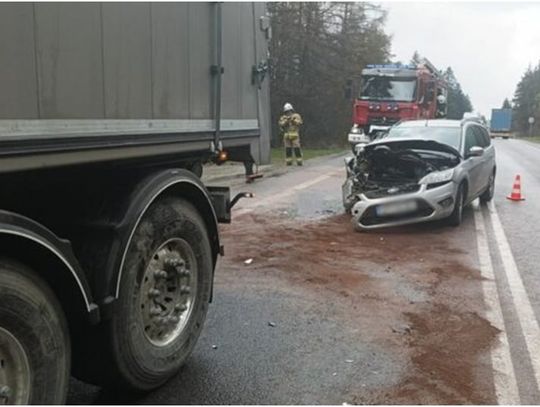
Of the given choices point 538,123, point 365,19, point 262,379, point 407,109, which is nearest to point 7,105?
point 262,379

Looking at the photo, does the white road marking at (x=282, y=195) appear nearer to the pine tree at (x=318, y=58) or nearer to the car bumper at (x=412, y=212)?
the car bumper at (x=412, y=212)

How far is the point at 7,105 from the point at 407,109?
67.6 ft

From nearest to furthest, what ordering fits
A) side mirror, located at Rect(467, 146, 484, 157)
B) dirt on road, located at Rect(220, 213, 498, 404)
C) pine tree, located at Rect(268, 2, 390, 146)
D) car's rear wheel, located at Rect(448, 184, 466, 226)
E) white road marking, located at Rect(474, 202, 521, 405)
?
white road marking, located at Rect(474, 202, 521, 405) < dirt on road, located at Rect(220, 213, 498, 404) < car's rear wheel, located at Rect(448, 184, 466, 226) < side mirror, located at Rect(467, 146, 484, 157) < pine tree, located at Rect(268, 2, 390, 146)

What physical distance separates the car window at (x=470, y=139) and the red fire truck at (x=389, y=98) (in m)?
10.8

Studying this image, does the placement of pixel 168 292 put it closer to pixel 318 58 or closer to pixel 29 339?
pixel 29 339

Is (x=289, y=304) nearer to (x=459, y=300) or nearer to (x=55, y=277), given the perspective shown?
(x=459, y=300)

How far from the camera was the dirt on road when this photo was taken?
152 inches

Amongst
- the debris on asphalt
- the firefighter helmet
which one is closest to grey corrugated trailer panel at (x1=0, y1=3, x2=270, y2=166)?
the debris on asphalt

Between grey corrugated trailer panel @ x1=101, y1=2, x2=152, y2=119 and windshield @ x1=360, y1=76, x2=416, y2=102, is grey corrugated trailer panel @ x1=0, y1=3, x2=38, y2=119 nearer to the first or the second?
grey corrugated trailer panel @ x1=101, y1=2, x2=152, y2=119

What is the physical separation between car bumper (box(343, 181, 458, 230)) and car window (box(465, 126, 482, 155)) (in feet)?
4.86

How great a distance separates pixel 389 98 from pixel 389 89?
0.35m

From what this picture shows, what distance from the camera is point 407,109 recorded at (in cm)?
2183

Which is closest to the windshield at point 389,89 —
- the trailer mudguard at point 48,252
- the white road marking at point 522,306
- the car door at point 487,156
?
the car door at point 487,156

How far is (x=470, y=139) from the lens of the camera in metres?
10.3
